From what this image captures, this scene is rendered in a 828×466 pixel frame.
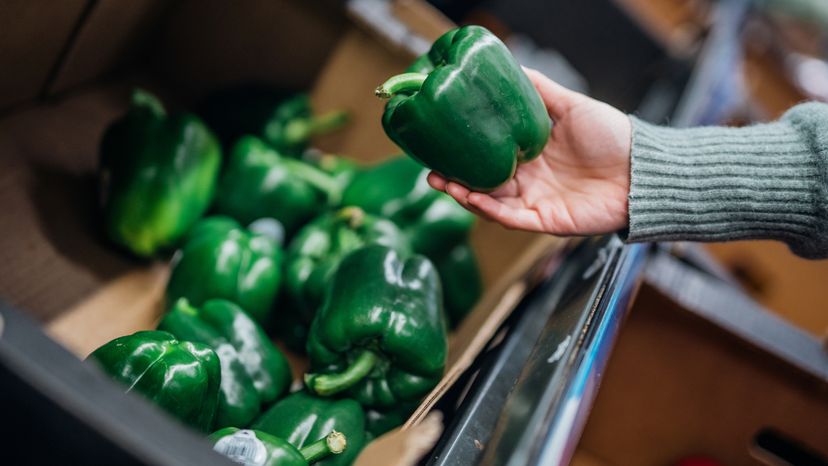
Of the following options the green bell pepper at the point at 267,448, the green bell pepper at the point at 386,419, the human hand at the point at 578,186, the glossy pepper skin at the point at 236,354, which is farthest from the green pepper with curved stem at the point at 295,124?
the green bell pepper at the point at 267,448

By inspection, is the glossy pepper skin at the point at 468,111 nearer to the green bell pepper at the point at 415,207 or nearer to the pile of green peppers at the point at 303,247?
the pile of green peppers at the point at 303,247

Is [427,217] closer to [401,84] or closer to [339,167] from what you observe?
[339,167]

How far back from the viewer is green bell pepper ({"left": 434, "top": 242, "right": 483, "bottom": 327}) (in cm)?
159

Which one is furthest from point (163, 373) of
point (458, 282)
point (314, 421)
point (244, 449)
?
point (458, 282)

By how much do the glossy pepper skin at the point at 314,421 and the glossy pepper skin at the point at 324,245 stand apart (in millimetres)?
260

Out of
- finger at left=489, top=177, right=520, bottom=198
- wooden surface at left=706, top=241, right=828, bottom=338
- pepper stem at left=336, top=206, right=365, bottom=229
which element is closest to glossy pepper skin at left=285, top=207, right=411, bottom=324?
pepper stem at left=336, top=206, right=365, bottom=229

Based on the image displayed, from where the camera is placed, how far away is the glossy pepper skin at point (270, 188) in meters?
1.53

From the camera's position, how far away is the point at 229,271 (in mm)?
1287

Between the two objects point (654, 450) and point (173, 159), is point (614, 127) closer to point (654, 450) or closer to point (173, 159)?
point (654, 450)

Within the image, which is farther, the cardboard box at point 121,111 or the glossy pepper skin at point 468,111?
the cardboard box at point 121,111

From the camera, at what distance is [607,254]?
109cm

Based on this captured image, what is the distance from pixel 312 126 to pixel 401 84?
811 mm

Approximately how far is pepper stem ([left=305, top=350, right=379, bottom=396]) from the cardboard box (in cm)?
13

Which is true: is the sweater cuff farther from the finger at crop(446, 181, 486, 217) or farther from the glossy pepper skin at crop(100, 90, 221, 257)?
the glossy pepper skin at crop(100, 90, 221, 257)
